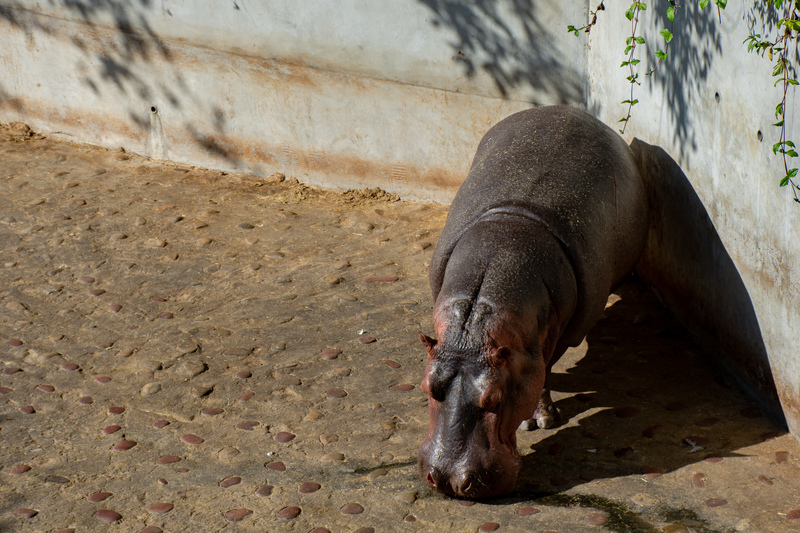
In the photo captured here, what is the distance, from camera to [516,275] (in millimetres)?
4520

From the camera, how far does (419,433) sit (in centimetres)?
502

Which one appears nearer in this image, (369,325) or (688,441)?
(688,441)

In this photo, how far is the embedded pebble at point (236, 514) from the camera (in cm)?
426

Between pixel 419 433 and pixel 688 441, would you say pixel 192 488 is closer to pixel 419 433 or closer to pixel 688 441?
pixel 419 433

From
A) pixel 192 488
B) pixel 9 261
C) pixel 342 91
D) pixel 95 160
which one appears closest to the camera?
pixel 192 488

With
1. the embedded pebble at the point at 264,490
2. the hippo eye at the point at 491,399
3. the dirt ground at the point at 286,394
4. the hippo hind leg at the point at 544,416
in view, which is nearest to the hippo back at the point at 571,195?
the hippo hind leg at the point at 544,416

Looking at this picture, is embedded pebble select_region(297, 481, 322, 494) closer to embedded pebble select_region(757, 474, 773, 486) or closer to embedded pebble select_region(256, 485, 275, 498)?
embedded pebble select_region(256, 485, 275, 498)

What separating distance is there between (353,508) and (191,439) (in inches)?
48.0

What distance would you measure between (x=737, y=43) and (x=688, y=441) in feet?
7.97

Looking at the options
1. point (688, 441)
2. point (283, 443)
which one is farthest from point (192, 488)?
point (688, 441)

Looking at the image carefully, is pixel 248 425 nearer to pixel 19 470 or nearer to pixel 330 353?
pixel 330 353

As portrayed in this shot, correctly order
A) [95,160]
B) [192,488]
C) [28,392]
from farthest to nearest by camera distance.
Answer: [95,160] → [28,392] → [192,488]

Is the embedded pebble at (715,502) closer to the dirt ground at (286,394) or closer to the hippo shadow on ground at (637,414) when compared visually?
the dirt ground at (286,394)

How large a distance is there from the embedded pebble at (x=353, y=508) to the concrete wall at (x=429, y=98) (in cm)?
256
